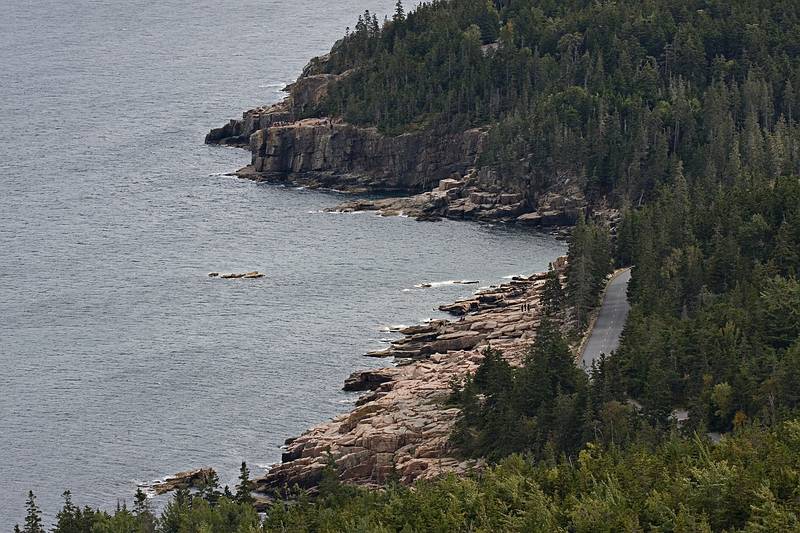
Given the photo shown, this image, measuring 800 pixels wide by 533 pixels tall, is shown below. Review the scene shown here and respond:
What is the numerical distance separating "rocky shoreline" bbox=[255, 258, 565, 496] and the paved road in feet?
20.2

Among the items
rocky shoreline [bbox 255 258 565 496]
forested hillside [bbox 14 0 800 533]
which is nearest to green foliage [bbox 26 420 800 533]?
forested hillside [bbox 14 0 800 533]

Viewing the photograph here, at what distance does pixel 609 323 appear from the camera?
16612cm

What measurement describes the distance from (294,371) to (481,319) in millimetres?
17523

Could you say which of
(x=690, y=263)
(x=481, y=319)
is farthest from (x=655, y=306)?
(x=481, y=319)

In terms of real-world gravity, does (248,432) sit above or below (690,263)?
below

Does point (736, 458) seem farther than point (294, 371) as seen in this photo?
No

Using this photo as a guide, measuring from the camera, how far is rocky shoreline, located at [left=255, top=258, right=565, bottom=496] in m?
144

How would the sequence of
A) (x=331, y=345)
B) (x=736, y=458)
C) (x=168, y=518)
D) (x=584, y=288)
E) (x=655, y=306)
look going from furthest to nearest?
Answer: (x=331, y=345) → (x=584, y=288) → (x=655, y=306) → (x=168, y=518) → (x=736, y=458)

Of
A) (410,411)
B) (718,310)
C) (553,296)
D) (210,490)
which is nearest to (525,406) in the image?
(410,411)

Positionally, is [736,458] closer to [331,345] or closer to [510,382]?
[510,382]

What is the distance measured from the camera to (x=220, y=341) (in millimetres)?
184750

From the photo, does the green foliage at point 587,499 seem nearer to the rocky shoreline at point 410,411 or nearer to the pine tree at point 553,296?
the rocky shoreline at point 410,411

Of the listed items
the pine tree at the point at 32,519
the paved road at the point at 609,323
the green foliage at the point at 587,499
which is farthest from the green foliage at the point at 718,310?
the pine tree at the point at 32,519

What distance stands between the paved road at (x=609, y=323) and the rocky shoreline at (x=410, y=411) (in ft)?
20.2
